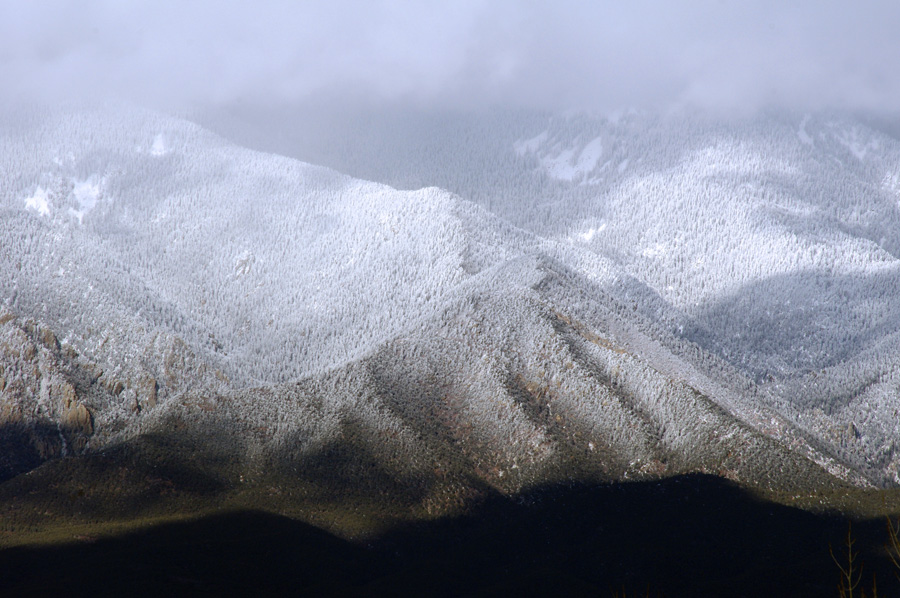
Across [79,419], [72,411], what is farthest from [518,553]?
[72,411]

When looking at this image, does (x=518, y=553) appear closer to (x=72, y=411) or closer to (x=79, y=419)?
(x=79, y=419)

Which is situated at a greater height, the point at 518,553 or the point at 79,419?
the point at 79,419

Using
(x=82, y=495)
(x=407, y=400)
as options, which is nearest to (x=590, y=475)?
(x=407, y=400)

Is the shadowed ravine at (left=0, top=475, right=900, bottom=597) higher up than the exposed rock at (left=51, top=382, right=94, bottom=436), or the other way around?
the exposed rock at (left=51, top=382, right=94, bottom=436)

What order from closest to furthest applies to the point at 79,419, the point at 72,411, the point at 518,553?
the point at 518,553 → the point at 79,419 → the point at 72,411

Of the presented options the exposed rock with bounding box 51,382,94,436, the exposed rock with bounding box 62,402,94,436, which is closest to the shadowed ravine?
the exposed rock with bounding box 62,402,94,436

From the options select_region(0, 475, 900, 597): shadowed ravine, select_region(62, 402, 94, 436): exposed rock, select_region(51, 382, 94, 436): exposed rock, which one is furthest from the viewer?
select_region(51, 382, 94, 436): exposed rock

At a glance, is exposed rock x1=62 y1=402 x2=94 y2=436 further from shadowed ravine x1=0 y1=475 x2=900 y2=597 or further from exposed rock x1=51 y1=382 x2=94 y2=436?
shadowed ravine x1=0 y1=475 x2=900 y2=597

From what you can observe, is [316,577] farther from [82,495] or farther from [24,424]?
[24,424]

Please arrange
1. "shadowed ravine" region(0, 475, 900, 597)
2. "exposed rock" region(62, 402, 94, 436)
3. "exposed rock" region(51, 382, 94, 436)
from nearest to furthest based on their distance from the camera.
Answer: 1. "shadowed ravine" region(0, 475, 900, 597)
2. "exposed rock" region(62, 402, 94, 436)
3. "exposed rock" region(51, 382, 94, 436)

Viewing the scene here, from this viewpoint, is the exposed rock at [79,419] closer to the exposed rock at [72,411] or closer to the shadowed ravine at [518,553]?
the exposed rock at [72,411]

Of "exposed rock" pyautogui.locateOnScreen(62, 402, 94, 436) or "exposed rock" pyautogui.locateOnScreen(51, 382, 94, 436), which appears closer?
"exposed rock" pyautogui.locateOnScreen(62, 402, 94, 436)
